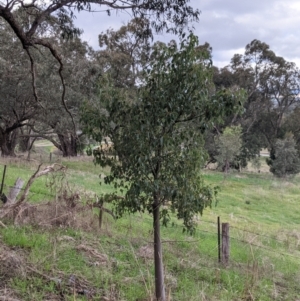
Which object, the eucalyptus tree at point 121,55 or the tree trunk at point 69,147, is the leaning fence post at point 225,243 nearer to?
the eucalyptus tree at point 121,55

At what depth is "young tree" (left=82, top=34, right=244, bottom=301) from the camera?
4.29 metres

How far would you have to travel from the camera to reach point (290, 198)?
22141mm

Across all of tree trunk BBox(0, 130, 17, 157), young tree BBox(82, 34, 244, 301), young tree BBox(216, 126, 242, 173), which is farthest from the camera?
young tree BBox(216, 126, 242, 173)

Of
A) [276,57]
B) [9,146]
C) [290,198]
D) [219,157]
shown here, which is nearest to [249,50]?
[276,57]

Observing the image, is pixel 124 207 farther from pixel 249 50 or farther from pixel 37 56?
pixel 249 50

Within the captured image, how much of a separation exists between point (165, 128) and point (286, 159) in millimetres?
31487

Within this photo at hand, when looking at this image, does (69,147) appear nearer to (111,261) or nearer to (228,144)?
(228,144)

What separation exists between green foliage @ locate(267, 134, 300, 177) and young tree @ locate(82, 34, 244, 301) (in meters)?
31.0

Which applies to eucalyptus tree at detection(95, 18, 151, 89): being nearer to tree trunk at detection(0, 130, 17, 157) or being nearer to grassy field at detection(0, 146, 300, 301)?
tree trunk at detection(0, 130, 17, 157)

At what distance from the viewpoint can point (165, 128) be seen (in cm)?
444

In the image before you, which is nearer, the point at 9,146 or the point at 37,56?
the point at 37,56

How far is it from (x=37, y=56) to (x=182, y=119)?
14923 millimetres

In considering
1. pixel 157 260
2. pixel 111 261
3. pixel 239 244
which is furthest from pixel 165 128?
pixel 239 244

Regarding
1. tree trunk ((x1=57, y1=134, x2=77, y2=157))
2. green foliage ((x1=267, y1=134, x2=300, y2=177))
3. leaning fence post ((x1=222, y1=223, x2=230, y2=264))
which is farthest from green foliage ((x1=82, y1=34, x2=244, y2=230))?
green foliage ((x1=267, y1=134, x2=300, y2=177))
